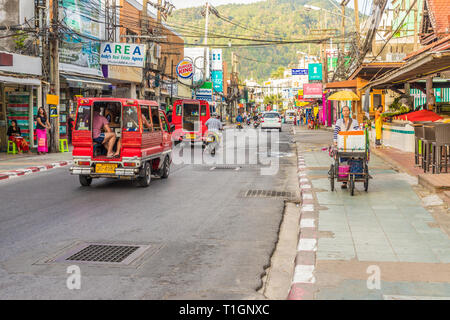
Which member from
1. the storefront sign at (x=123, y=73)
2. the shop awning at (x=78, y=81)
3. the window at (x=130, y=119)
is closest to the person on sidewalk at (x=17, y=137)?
the shop awning at (x=78, y=81)

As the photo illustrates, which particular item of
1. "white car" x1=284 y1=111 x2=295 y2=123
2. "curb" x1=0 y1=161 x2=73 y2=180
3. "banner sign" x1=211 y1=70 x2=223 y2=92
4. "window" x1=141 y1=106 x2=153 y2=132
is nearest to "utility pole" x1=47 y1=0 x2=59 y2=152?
"curb" x1=0 y1=161 x2=73 y2=180

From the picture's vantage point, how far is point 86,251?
271 inches

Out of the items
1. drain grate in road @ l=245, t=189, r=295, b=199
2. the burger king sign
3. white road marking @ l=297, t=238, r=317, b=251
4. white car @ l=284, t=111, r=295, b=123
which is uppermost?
the burger king sign

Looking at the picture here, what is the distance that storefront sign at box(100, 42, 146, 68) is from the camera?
88.8 feet

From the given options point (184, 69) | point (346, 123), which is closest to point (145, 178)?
point (346, 123)

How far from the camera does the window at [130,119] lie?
41.5 ft

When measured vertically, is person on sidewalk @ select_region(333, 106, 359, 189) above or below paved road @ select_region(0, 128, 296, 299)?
above

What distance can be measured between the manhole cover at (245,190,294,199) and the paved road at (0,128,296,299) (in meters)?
0.36

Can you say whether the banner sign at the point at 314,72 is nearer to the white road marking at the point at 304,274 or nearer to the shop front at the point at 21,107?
the shop front at the point at 21,107

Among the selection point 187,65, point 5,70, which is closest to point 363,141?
point 5,70

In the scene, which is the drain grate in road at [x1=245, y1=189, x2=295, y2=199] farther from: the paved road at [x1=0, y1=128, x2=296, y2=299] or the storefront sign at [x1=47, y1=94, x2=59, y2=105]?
the storefront sign at [x1=47, y1=94, x2=59, y2=105]

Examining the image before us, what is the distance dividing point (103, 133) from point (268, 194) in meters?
4.38
